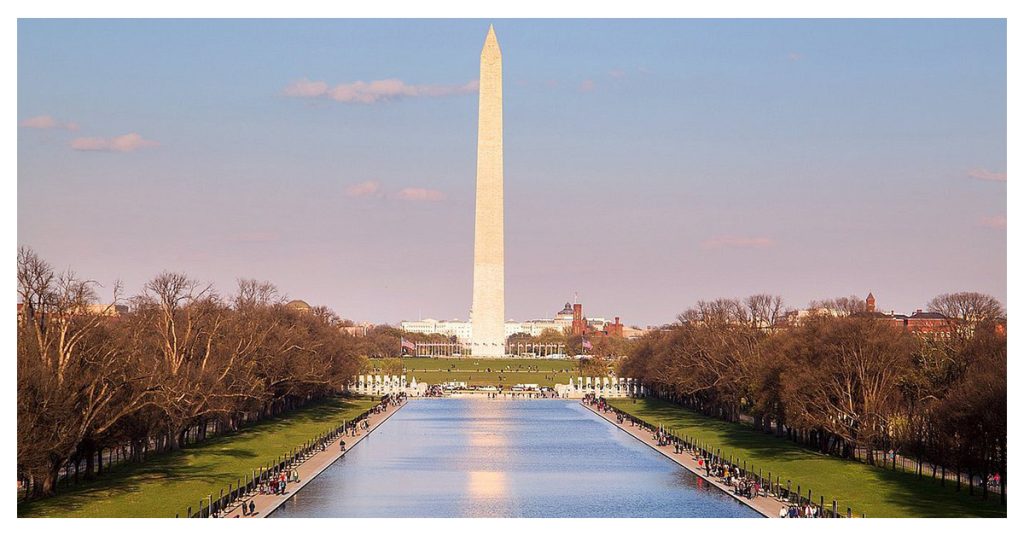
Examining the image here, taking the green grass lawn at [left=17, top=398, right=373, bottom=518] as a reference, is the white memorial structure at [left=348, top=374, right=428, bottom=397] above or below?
below

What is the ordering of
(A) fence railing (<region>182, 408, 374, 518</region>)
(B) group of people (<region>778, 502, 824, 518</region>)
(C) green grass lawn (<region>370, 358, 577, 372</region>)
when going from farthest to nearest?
(C) green grass lawn (<region>370, 358, 577, 372</region>)
(A) fence railing (<region>182, 408, 374, 518</region>)
(B) group of people (<region>778, 502, 824, 518</region>)

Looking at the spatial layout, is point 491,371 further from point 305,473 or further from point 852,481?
point 852,481

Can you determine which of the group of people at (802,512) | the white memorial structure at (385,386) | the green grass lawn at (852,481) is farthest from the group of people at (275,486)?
the white memorial structure at (385,386)

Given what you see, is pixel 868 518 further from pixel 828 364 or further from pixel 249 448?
pixel 249 448

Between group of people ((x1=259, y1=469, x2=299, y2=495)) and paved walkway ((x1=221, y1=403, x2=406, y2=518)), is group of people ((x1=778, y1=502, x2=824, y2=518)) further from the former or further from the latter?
group of people ((x1=259, y1=469, x2=299, y2=495))

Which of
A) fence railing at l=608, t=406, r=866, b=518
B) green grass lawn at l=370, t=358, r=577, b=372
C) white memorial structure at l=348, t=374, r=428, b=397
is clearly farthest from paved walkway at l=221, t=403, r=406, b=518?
green grass lawn at l=370, t=358, r=577, b=372

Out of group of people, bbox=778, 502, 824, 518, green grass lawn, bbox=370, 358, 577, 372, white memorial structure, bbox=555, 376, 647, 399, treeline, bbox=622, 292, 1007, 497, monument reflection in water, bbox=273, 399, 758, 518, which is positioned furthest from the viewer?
green grass lawn, bbox=370, 358, 577, 372

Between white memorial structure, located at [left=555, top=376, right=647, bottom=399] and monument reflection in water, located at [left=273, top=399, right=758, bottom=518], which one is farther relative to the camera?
white memorial structure, located at [left=555, top=376, right=647, bottom=399]

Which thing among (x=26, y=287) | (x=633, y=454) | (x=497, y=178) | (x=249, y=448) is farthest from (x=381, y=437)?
(x=497, y=178)
